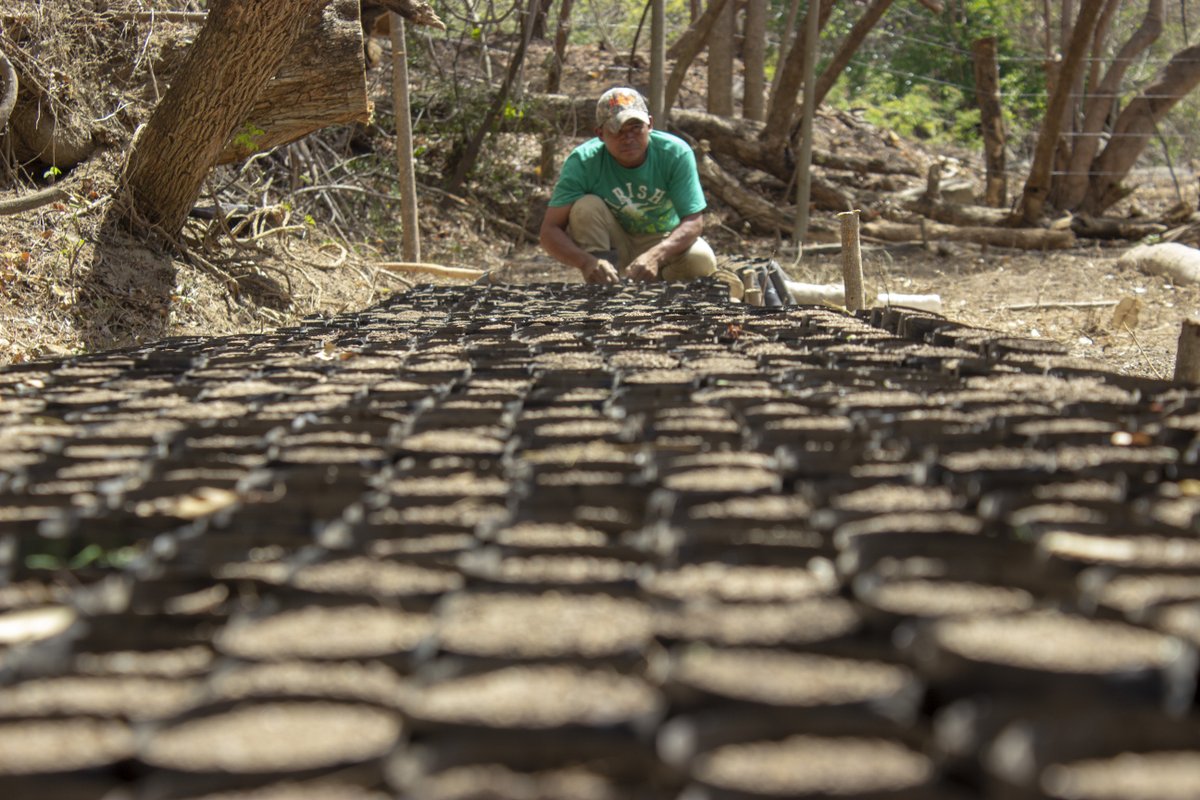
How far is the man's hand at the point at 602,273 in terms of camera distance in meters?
4.57

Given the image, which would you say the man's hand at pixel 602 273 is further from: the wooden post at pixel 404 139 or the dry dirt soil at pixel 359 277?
the wooden post at pixel 404 139

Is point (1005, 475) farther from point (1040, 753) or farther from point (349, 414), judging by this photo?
point (349, 414)

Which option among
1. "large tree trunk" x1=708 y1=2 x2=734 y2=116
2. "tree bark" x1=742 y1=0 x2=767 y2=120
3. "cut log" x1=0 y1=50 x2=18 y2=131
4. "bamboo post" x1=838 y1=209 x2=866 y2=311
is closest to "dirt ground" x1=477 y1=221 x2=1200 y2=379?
"bamboo post" x1=838 y1=209 x2=866 y2=311

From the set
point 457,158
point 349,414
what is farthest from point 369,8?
point 349,414

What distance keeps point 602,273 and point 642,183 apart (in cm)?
82

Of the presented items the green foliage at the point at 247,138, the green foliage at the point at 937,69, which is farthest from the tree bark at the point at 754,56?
the green foliage at the point at 247,138

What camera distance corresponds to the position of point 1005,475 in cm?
139

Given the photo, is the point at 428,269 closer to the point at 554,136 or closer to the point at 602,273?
the point at 602,273

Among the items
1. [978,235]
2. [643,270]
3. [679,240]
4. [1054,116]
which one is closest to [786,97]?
[978,235]

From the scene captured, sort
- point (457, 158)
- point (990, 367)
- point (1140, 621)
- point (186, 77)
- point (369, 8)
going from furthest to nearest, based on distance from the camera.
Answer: point (457, 158)
point (369, 8)
point (186, 77)
point (990, 367)
point (1140, 621)

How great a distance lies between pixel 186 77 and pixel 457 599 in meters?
3.98

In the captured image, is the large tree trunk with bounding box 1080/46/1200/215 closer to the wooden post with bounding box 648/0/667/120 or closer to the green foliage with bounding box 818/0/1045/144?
the wooden post with bounding box 648/0/667/120

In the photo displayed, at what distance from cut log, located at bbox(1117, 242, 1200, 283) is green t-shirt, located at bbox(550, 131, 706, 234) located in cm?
435

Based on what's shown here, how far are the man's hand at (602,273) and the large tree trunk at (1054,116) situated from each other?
5350 mm
